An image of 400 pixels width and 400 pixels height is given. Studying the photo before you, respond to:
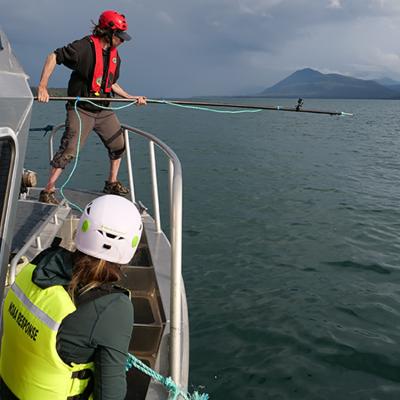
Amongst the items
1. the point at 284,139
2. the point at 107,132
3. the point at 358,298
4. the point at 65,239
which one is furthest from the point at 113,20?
the point at 284,139

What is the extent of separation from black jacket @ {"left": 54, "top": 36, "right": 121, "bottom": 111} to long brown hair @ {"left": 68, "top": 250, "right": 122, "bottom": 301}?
4.05 meters

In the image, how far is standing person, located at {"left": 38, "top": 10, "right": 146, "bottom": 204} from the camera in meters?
5.60

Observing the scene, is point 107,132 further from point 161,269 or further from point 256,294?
point 256,294

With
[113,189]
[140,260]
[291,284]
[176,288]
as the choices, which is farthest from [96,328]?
[291,284]

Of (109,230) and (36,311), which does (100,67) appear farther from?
(36,311)

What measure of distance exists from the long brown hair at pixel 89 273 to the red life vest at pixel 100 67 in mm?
4135

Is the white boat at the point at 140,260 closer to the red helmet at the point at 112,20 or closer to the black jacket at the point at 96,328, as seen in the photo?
the black jacket at the point at 96,328

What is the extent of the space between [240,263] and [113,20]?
16.1ft

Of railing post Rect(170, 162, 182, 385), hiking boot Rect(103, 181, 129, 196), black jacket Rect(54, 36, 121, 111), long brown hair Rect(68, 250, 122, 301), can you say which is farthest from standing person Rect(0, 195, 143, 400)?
hiking boot Rect(103, 181, 129, 196)

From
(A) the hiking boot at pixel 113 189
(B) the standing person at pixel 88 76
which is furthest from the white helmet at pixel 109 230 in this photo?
(A) the hiking boot at pixel 113 189

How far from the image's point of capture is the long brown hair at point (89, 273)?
2.20 meters

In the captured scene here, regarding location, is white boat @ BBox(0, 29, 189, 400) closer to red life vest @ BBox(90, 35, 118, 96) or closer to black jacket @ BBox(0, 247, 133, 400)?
black jacket @ BBox(0, 247, 133, 400)

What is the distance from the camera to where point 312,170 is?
18844 mm

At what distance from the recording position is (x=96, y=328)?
211 cm
